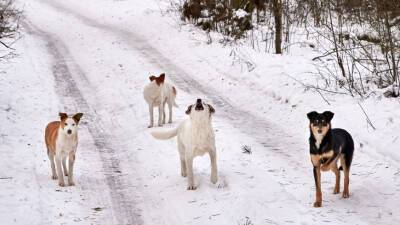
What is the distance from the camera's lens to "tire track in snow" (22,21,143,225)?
777 centimetres

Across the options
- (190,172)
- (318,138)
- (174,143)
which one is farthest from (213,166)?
(174,143)

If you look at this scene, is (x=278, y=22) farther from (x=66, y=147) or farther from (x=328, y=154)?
(x=328, y=154)

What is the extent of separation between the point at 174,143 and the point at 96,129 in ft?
7.86

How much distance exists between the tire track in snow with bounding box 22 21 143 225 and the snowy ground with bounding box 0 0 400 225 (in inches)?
1.2

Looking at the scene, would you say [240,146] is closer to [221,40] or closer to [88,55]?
[221,40]

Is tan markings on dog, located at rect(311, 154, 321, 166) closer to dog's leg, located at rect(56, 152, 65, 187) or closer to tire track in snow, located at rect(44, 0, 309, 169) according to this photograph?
tire track in snow, located at rect(44, 0, 309, 169)

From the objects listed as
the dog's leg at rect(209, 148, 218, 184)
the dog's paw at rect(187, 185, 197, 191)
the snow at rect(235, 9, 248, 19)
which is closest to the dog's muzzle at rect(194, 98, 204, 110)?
the dog's leg at rect(209, 148, 218, 184)

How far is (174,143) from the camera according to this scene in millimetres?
10969

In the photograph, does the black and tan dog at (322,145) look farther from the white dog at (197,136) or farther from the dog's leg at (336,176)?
the white dog at (197,136)

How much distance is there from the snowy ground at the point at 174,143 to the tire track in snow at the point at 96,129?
0.10 ft

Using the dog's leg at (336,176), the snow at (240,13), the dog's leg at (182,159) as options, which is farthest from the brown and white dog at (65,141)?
the snow at (240,13)

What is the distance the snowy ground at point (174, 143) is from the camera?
7551 millimetres

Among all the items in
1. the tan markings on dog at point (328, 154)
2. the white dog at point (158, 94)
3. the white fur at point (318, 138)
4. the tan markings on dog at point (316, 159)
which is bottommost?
the tan markings on dog at point (316, 159)

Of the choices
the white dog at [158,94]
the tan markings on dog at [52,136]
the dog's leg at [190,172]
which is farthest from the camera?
the white dog at [158,94]
